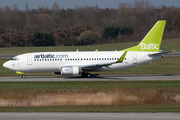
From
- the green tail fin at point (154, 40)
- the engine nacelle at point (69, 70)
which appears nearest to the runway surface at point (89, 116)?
the engine nacelle at point (69, 70)

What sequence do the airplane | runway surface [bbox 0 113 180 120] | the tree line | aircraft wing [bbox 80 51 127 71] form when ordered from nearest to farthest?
runway surface [bbox 0 113 180 120], aircraft wing [bbox 80 51 127 71], the airplane, the tree line

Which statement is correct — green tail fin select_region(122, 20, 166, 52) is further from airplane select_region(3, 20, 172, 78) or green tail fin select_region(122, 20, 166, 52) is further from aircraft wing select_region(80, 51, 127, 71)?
aircraft wing select_region(80, 51, 127, 71)

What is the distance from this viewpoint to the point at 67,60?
120ft

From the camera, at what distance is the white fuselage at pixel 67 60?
119ft

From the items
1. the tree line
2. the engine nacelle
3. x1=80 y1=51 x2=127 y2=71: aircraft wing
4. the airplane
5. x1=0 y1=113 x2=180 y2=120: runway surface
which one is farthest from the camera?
the tree line

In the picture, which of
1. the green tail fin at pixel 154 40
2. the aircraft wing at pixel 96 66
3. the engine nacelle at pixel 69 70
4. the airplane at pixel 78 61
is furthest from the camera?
the green tail fin at pixel 154 40

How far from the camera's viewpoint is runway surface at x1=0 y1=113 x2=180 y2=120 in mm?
16497

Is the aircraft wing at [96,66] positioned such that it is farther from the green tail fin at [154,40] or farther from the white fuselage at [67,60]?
the green tail fin at [154,40]

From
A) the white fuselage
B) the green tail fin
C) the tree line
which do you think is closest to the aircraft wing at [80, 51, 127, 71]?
the white fuselage

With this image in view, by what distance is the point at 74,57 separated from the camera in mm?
36625

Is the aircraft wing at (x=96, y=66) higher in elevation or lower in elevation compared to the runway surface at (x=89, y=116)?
higher

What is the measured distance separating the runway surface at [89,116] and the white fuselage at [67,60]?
18775 mm

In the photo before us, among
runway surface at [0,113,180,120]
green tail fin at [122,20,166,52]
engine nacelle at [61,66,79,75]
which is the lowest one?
runway surface at [0,113,180,120]

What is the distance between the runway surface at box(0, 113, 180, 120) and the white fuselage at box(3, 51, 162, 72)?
1877 cm
